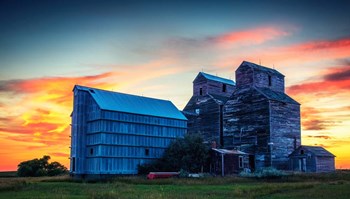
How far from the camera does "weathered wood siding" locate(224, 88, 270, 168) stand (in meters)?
63.6

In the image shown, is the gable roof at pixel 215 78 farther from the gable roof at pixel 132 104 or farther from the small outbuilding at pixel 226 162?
the small outbuilding at pixel 226 162

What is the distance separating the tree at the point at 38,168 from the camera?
240 ft

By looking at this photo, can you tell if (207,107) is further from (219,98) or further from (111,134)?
(111,134)

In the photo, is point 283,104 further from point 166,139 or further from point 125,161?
point 125,161

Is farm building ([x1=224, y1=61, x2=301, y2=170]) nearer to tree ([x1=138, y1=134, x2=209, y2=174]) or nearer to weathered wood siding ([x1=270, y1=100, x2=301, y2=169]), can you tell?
weathered wood siding ([x1=270, y1=100, x2=301, y2=169])

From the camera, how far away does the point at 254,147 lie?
64.7 metres

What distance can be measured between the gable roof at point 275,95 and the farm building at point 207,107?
8997 mm

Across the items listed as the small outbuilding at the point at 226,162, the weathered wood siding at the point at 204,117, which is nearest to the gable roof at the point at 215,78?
the weathered wood siding at the point at 204,117

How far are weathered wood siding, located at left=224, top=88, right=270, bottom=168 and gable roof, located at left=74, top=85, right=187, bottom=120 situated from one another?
838 centimetres

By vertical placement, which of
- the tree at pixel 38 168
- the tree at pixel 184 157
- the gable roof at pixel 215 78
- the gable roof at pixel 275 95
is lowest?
the tree at pixel 38 168

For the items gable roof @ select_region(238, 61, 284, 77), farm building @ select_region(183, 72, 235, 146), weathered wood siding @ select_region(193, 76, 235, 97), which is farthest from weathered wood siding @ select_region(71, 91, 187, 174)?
gable roof @ select_region(238, 61, 284, 77)

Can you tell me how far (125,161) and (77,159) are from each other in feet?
22.0

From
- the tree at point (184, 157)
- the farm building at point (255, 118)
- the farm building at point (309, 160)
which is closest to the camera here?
the tree at point (184, 157)

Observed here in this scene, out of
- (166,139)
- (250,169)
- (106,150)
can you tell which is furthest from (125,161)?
(250,169)
